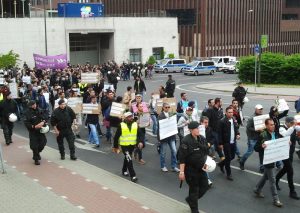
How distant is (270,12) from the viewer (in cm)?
9156

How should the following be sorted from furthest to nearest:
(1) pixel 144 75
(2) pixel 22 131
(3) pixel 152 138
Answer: (1) pixel 144 75, (2) pixel 22 131, (3) pixel 152 138

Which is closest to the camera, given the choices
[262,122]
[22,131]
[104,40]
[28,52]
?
[262,122]

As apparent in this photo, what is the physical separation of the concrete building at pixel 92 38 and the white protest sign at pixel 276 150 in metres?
47.0

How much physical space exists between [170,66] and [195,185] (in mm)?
46655

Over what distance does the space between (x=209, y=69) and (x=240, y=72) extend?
12.9 meters

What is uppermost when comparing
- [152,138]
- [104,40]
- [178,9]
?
[178,9]

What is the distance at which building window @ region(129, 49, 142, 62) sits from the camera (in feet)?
210

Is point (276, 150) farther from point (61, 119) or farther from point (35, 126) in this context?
point (35, 126)

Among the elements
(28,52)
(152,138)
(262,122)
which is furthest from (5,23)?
(262,122)

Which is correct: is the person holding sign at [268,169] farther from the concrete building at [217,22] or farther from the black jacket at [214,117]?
the concrete building at [217,22]

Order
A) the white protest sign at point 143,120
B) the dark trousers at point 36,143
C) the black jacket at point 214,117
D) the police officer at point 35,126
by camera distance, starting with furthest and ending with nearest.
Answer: the white protest sign at point 143,120, the dark trousers at point 36,143, the police officer at point 35,126, the black jacket at point 214,117

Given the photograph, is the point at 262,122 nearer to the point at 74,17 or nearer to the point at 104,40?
the point at 74,17

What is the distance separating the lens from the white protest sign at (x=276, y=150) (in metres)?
9.68

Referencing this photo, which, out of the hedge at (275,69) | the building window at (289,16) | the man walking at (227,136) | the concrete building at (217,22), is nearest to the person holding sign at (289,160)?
the man walking at (227,136)
